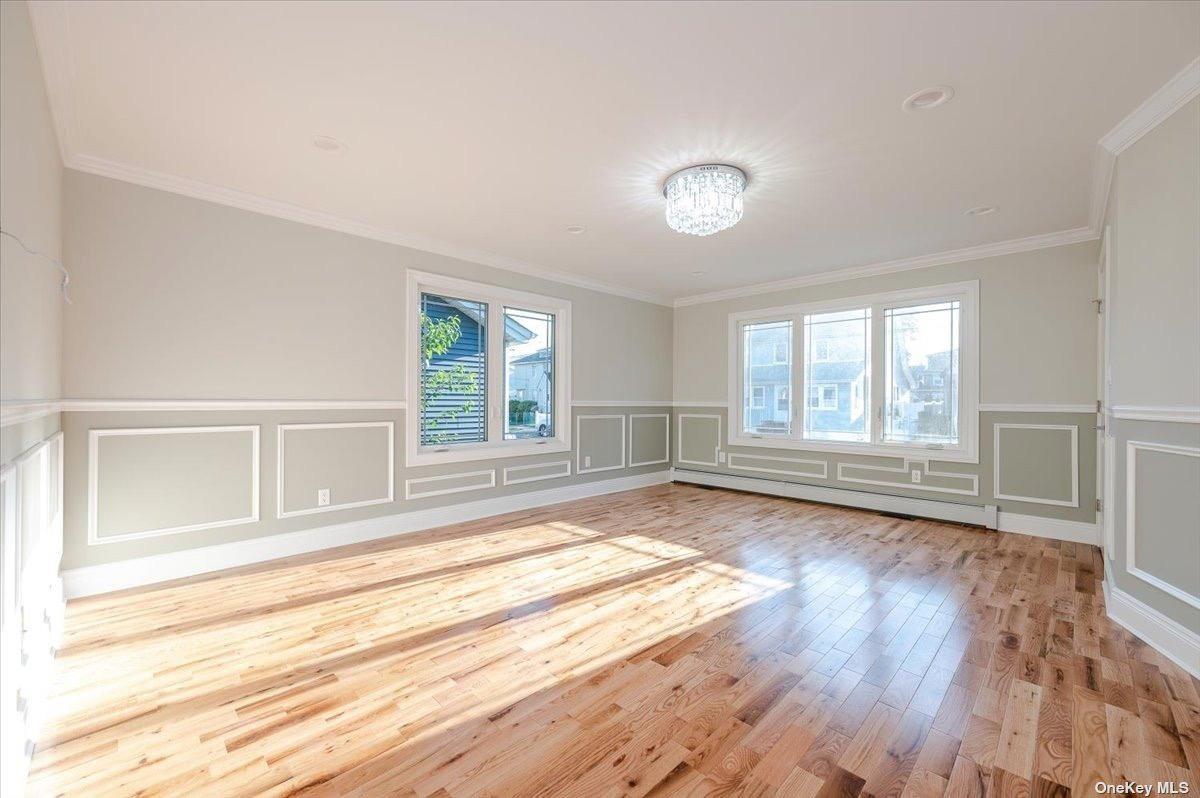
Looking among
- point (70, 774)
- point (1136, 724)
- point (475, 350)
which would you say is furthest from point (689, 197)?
point (70, 774)

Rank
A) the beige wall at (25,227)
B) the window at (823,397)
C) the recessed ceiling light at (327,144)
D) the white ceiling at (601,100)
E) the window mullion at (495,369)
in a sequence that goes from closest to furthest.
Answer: the beige wall at (25,227)
the white ceiling at (601,100)
the recessed ceiling light at (327,144)
the window mullion at (495,369)
the window at (823,397)

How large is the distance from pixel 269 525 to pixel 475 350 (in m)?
2.17

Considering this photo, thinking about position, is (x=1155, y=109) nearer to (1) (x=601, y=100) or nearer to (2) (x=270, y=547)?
(1) (x=601, y=100)

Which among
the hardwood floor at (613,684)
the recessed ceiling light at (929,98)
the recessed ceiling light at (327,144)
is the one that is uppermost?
the recessed ceiling light at (327,144)

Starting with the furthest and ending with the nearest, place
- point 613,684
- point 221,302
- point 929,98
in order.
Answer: point 221,302 < point 929,98 < point 613,684

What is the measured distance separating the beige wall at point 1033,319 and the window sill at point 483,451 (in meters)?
3.65

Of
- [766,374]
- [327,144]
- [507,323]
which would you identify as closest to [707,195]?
[327,144]

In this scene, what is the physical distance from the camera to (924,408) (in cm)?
499

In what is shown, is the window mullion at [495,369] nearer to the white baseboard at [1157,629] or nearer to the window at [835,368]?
the window at [835,368]

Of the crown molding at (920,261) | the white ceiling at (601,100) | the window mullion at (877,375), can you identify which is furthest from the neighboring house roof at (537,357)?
the window mullion at (877,375)

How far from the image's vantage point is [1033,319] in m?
4.38

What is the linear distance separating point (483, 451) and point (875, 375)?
3.93 meters

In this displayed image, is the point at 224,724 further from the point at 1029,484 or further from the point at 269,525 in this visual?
the point at 1029,484

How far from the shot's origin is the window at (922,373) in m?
4.84
